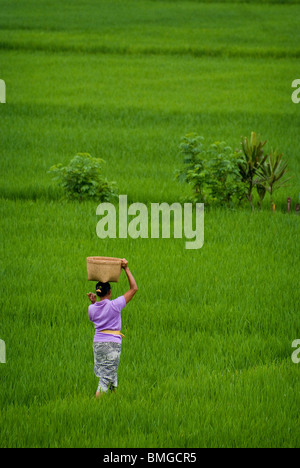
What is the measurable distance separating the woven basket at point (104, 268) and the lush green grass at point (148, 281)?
0.76 m

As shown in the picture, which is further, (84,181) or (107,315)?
(84,181)

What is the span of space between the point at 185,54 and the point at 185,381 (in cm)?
1855

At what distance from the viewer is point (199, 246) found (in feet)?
23.8

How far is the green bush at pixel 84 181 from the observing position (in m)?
8.75

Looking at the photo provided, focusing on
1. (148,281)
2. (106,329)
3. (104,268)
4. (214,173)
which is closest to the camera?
(104,268)

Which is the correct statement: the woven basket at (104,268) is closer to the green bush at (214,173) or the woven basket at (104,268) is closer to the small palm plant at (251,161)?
the green bush at (214,173)

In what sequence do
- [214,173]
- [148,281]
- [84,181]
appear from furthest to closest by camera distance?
[84,181] → [214,173] → [148,281]

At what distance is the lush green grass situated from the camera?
361 cm

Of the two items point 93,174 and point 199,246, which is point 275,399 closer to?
point 199,246

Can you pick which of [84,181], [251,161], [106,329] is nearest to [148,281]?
[106,329]

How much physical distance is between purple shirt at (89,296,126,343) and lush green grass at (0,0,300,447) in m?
0.39

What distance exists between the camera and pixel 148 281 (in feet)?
19.9

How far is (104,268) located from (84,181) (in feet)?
17.8

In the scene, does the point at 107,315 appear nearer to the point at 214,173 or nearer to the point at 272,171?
the point at 214,173
